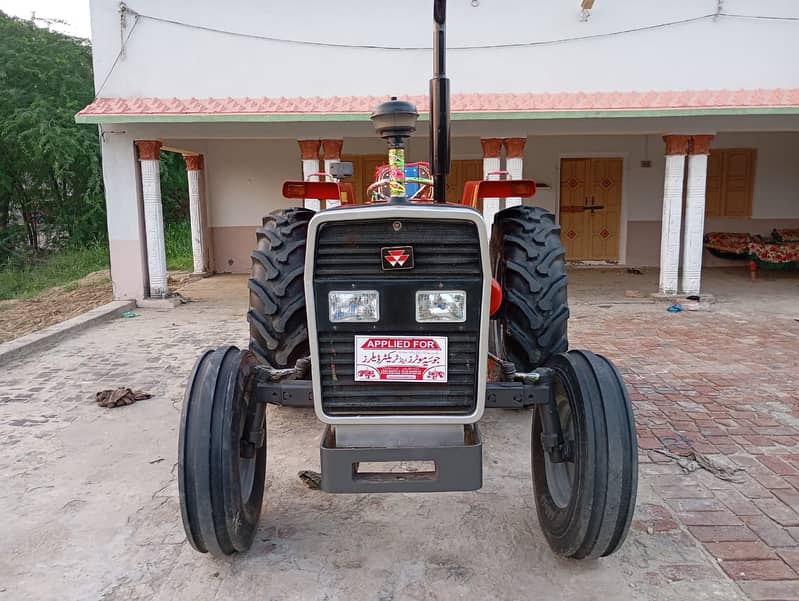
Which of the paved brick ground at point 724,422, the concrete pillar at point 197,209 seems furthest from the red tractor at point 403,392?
the concrete pillar at point 197,209

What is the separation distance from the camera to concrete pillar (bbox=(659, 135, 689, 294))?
8938mm

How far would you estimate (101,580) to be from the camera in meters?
2.62

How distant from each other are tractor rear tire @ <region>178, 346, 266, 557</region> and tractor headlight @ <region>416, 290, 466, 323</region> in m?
0.79

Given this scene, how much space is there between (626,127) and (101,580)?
8395mm

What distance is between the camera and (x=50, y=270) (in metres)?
14.2

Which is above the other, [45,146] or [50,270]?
[45,146]

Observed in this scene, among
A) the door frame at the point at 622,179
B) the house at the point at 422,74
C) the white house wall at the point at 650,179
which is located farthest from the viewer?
the door frame at the point at 622,179

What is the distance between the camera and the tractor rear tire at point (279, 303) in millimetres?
3537

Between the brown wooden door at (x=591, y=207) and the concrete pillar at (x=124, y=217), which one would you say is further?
the brown wooden door at (x=591, y=207)

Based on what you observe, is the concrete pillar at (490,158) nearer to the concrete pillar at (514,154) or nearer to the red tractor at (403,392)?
the concrete pillar at (514,154)

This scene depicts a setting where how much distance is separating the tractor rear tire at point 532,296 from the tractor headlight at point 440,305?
135 cm

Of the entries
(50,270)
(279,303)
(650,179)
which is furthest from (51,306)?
(650,179)

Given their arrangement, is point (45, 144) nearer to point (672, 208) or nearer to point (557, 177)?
point (557, 177)

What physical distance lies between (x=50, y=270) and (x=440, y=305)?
14158 millimetres
